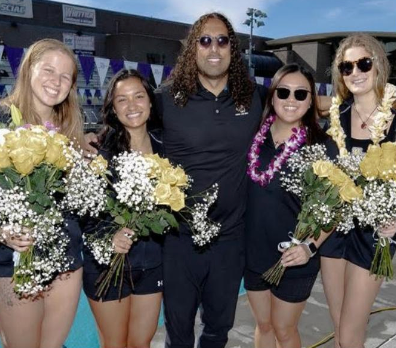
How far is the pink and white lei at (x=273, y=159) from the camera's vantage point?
9.89ft

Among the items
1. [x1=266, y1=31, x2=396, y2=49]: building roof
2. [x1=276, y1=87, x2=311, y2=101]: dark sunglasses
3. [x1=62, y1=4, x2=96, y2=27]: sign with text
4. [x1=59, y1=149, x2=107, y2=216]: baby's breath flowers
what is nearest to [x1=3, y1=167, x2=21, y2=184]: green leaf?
[x1=59, y1=149, x2=107, y2=216]: baby's breath flowers

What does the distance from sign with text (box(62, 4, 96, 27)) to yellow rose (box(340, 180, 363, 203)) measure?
107 ft

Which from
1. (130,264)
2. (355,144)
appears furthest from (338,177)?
(130,264)

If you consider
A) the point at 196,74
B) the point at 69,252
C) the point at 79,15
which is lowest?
the point at 69,252

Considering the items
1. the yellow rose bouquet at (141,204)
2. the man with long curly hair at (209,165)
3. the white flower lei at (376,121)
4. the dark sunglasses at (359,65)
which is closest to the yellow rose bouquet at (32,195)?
the yellow rose bouquet at (141,204)

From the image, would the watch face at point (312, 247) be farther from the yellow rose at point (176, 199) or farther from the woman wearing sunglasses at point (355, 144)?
the yellow rose at point (176, 199)

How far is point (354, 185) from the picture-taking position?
2.65 metres

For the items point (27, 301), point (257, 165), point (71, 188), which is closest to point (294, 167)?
point (257, 165)

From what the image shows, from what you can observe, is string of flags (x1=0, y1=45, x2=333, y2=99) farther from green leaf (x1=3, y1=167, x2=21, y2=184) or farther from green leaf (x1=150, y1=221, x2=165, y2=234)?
green leaf (x1=3, y1=167, x2=21, y2=184)

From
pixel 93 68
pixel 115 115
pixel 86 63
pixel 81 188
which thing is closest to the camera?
pixel 81 188

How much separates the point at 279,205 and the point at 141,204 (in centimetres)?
101

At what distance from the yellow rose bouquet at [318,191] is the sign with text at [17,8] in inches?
1204

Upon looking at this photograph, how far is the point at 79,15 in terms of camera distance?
32562 mm

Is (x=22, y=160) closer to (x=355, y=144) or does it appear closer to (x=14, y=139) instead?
(x=14, y=139)
